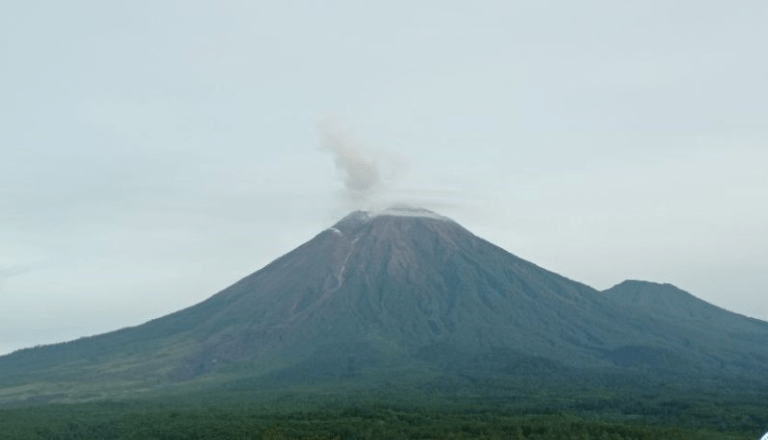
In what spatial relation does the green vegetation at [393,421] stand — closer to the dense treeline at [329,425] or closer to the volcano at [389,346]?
the dense treeline at [329,425]

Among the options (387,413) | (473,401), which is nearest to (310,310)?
(473,401)

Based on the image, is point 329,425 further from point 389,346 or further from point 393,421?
point 389,346

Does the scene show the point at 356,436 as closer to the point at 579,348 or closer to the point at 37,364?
the point at 579,348

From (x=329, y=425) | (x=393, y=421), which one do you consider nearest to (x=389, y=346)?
(x=393, y=421)

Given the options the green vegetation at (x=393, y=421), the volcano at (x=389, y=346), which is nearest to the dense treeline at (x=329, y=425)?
the green vegetation at (x=393, y=421)

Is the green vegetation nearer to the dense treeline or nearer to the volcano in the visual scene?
the dense treeline

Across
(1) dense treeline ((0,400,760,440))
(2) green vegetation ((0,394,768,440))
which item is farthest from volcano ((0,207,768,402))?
(1) dense treeline ((0,400,760,440))
